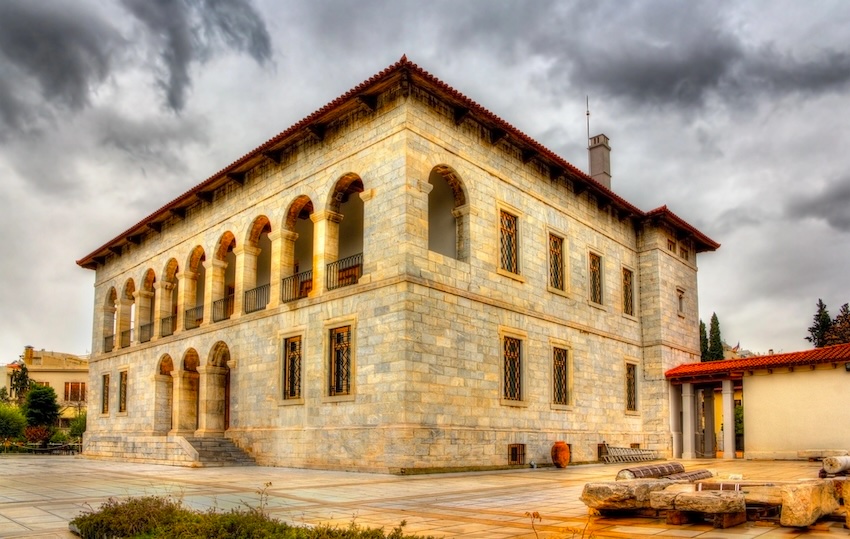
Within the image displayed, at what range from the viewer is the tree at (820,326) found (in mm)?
46625

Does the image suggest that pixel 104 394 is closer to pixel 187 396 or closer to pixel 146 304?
pixel 146 304

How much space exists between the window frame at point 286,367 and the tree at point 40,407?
2760cm

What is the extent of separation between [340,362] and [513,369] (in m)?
4.85

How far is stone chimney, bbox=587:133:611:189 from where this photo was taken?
95.6 ft

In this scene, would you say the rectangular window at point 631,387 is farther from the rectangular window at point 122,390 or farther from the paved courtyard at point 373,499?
the rectangular window at point 122,390

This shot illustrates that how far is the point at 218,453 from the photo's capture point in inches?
793

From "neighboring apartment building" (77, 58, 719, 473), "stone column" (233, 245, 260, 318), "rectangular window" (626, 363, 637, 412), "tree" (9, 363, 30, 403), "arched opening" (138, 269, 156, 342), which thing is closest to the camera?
"neighboring apartment building" (77, 58, 719, 473)

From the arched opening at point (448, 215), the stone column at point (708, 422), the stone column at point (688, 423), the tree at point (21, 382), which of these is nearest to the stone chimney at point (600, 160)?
the stone column at point (688, 423)

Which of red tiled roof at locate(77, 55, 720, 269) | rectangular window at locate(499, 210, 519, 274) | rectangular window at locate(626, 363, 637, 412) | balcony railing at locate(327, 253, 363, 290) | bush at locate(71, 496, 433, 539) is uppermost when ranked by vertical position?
red tiled roof at locate(77, 55, 720, 269)

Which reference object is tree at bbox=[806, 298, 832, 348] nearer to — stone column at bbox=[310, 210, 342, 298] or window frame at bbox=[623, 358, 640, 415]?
window frame at bbox=[623, 358, 640, 415]

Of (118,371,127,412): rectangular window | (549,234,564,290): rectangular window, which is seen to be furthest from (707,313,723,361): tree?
(118,371,127,412): rectangular window

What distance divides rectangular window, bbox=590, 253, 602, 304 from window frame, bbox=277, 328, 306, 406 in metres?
10.2

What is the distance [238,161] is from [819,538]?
18637 millimetres

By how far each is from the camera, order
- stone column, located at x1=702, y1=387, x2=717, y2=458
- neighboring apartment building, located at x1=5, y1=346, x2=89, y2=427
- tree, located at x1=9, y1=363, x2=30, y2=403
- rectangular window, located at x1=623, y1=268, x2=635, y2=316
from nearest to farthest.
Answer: rectangular window, located at x1=623, y1=268, x2=635, y2=316, stone column, located at x1=702, y1=387, x2=717, y2=458, neighboring apartment building, located at x1=5, y1=346, x2=89, y2=427, tree, located at x1=9, y1=363, x2=30, y2=403
